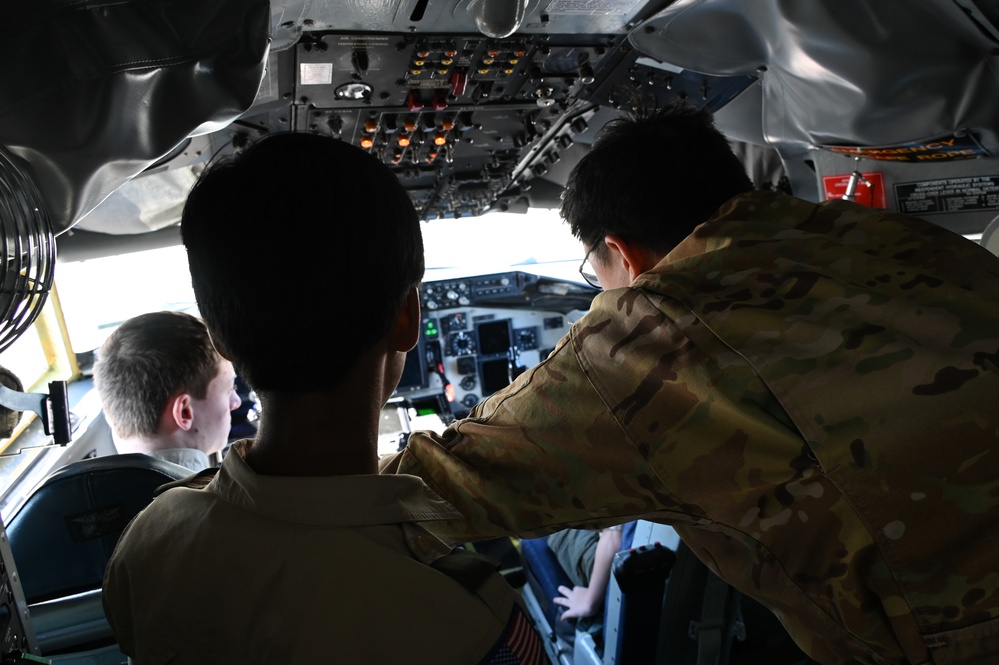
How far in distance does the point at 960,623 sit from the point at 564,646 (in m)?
2.03

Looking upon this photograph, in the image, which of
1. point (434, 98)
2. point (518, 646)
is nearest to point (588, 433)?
point (518, 646)

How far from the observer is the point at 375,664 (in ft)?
2.57

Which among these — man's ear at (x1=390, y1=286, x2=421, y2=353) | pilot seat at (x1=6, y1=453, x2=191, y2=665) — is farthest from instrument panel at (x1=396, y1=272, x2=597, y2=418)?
man's ear at (x1=390, y1=286, x2=421, y2=353)

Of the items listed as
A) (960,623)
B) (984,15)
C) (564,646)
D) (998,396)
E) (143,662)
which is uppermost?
(984,15)

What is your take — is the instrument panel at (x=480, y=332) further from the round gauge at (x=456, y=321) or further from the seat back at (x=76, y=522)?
the seat back at (x=76, y=522)

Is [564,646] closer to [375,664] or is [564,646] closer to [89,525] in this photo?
[89,525]

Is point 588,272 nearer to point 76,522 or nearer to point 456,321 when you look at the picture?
point 76,522

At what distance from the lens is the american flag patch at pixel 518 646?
0.81 meters

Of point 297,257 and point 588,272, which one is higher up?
point 297,257

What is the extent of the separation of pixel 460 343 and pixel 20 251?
17.5ft

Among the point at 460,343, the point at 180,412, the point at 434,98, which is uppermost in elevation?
the point at 434,98

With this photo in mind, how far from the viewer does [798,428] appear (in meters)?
1.08

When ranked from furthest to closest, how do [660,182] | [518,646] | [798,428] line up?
[660,182], [798,428], [518,646]

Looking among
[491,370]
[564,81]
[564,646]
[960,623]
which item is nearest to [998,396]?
[960,623]
